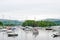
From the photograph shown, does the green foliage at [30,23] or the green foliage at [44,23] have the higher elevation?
the green foliage at [30,23]

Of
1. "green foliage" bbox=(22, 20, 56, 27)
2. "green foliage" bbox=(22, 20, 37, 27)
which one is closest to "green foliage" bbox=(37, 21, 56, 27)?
"green foliage" bbox=(22, 20, 56, 27)

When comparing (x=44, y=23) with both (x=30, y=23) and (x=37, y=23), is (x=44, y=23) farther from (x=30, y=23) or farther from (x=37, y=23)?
(x=30, y=23)

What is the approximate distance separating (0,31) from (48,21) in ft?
19.1

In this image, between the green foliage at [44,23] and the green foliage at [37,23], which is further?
the green foliage at [44,23]

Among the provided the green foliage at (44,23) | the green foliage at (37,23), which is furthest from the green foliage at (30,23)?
the green foliage at (44,23)

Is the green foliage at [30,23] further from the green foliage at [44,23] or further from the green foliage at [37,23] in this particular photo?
the green foliage at [44,23]

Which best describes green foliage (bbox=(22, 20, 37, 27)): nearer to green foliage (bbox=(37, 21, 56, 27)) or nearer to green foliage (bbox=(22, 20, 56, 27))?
green foliage (bbox=(22, 20, 56, 27))

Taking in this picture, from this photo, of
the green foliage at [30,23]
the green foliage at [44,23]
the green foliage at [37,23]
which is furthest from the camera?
the green foliage at [44,23]

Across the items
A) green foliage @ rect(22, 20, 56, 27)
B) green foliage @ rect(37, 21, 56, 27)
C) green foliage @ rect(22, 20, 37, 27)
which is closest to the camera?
green foliage @ rect(22, 20, 37, 27)

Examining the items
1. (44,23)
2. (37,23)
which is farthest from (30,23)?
(44,23)

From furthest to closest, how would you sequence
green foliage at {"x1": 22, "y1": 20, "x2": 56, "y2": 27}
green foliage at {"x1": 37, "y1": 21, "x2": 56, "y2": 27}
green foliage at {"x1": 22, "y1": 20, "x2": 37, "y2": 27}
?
green foliage at {"x1": 37, "y1": 21, "x2": 56, "y2": 27}, green foliage at {"x1": 22, "y1": 20, "x2": 56, "y2": 27}, green foliage at {"x1": 22, "y1": 20, "x2": 37, "y2": 27}

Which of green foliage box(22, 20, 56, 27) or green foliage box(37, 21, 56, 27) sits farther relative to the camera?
green foliage box(37, 21, 56, 27)

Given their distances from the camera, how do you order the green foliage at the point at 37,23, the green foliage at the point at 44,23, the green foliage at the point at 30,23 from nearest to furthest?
1. the green foliage at the point at 30,23
2. the green foliage at the point at 37,23
3. the green foliage at the point at 44,23

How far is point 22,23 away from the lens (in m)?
15.3
